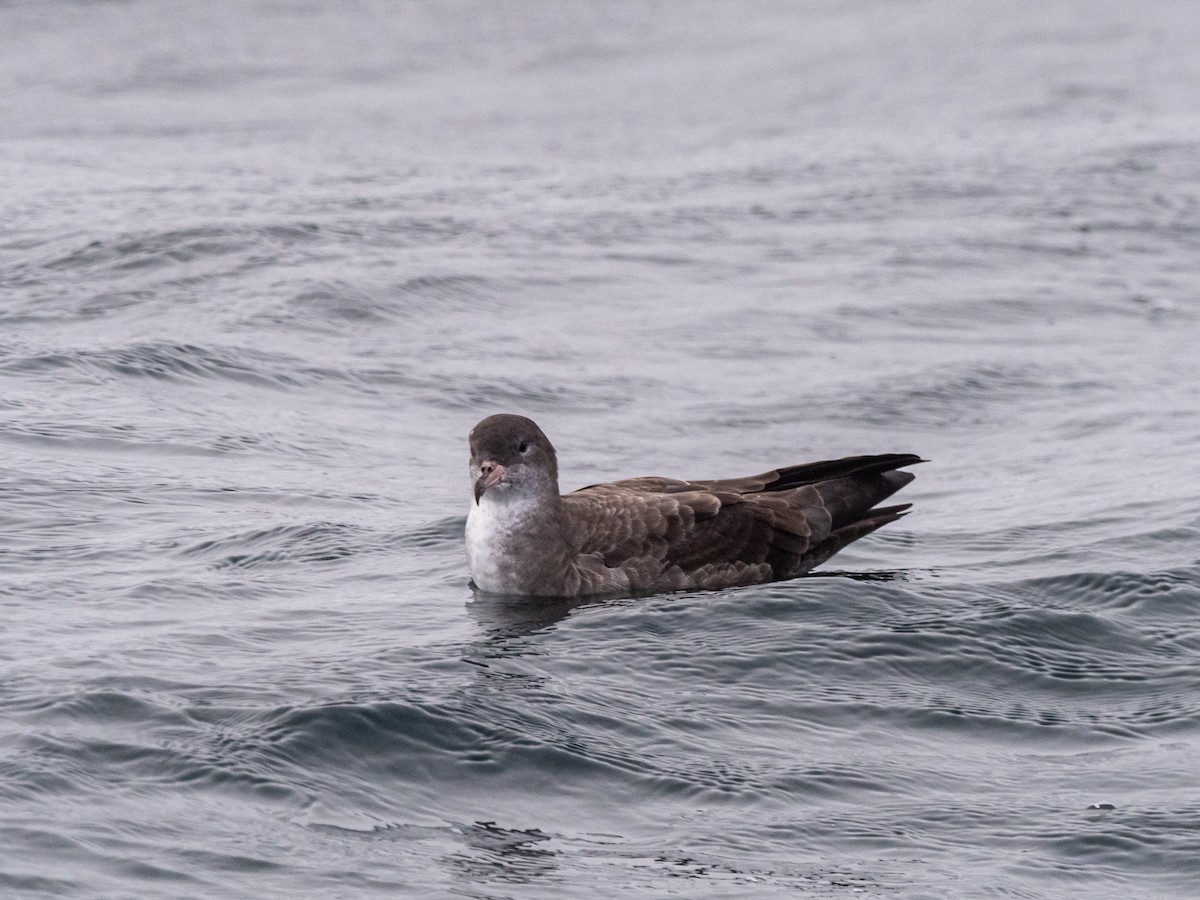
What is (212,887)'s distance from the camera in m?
5.00

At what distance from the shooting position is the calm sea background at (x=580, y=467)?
5.66 metres

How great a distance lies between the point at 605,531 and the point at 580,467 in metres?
3.50

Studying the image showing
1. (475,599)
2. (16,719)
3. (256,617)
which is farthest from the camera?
(475,599)

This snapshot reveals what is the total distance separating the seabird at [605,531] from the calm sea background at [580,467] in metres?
0.20

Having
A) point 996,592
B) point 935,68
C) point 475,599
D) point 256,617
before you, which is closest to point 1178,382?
point 996,592

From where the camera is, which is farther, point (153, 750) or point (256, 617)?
point (256, 617)

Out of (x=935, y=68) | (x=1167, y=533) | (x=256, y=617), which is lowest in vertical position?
(x=1167, y=533)

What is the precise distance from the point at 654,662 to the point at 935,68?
27127 millimetres

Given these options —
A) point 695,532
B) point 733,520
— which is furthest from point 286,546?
point 733,520

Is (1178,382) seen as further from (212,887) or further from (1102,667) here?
(212,887)

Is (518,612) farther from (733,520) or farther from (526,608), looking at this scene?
(733,520)

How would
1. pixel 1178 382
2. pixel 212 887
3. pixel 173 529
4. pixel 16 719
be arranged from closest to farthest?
pixel 212 887 < pixel 16 719 < pixel 173 529 < pixel 1178 382

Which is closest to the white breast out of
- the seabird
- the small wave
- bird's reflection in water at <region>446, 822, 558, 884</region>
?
the seabird

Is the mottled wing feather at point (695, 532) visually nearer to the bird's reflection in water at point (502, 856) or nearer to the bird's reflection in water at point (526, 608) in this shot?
the bird's reflection in water at point (526, 608)
